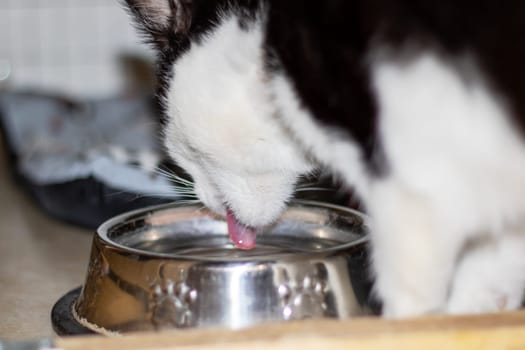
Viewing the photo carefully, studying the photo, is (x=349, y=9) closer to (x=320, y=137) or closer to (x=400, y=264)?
(x=320, y=137)

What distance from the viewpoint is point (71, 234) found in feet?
7.74

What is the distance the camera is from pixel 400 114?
1209 mm

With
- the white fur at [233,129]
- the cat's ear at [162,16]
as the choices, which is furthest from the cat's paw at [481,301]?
the cat's ear at [162,16]

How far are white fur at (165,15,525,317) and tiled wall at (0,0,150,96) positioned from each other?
6.29 ft

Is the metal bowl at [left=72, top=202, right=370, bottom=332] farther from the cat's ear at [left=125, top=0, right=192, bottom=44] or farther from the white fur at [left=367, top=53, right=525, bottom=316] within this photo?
the cat's ear at [left=125, top=0, right=192, bottom=44]

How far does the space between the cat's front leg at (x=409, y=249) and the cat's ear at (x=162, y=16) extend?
0.48 meters

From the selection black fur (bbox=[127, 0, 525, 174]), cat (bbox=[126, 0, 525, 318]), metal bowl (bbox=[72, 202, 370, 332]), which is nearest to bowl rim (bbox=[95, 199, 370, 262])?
metal bowl (bbox=[72, 202, 370, 332])

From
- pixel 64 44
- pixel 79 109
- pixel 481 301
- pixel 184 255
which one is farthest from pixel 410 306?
pixel 64 44

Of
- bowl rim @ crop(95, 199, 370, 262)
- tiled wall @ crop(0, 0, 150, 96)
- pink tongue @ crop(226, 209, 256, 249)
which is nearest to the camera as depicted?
bowl rim @ crop(95, 199, 370, 262)

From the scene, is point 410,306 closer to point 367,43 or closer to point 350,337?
point 350,337

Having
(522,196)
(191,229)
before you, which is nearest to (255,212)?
(191,229)

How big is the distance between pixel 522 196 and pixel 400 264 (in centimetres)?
19

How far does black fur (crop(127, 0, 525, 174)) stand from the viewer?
1.19m

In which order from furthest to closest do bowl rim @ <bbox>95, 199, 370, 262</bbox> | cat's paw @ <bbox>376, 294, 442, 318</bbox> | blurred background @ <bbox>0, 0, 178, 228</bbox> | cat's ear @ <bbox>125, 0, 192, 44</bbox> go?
blurred background @ <bbox>0, 0, 178, 228</bbox>, cat's ear @ <bbox>125, 0, 192, 44</bbox>, bowl rim @ <bbox>95, 199, 370, 262</bbox>, cat's paw @ <bbox>376, 294, 442, 318</bbox>
